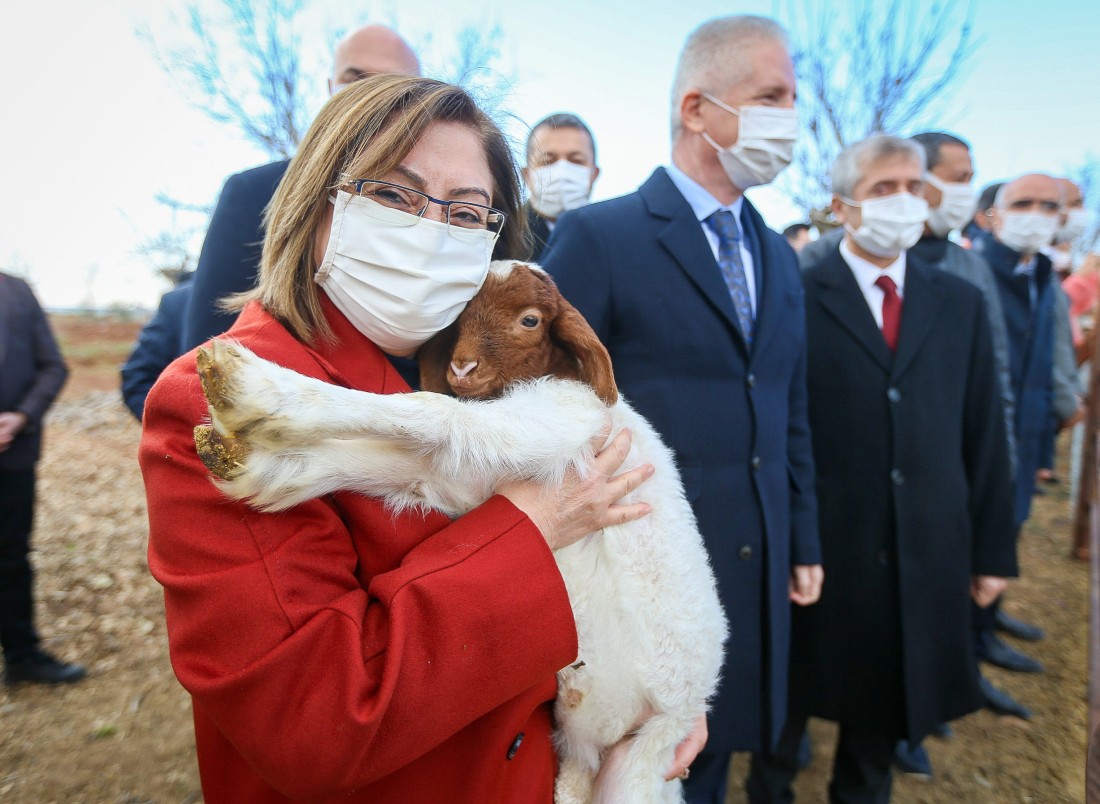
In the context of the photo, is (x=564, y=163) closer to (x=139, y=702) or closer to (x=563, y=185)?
(x=563, y=185)

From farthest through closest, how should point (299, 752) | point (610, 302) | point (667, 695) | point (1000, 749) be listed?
point (1000, 749), point (610, 302), point (667, 695), point (299, 752)

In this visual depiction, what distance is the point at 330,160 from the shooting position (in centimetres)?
159

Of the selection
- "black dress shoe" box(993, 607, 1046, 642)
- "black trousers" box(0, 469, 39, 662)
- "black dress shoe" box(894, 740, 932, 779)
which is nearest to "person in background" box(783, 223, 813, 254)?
"black dress shoe" box(993, 607, 1046, 642)

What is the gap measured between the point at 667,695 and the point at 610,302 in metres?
1.39

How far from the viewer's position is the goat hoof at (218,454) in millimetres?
1199

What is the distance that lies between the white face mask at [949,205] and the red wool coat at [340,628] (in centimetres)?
480

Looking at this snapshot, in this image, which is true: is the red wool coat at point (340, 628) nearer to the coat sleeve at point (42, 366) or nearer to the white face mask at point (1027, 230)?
the coat sleeve at point (42, 366)

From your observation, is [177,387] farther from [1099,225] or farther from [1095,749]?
[1099,225]

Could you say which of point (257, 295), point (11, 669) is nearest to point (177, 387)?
point (257, 295)

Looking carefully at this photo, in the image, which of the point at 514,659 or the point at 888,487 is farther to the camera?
the point at 888,487

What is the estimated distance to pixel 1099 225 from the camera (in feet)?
95.3

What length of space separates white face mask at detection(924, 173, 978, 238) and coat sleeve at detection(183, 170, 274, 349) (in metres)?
4.64

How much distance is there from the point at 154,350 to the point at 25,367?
4.25ft

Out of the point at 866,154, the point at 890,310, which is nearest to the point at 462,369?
the point at 890,310
